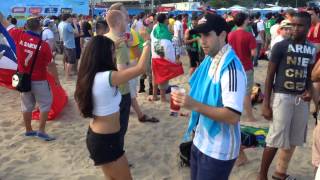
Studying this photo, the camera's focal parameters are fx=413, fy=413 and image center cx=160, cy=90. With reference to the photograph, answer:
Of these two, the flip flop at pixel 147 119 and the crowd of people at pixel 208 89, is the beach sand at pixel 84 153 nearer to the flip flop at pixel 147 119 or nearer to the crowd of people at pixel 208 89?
the flip flop at pixel 147 119

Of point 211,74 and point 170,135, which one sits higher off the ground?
point 211,74

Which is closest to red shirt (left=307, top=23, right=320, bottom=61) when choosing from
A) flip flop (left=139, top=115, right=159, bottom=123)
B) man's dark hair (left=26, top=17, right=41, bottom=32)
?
flip flop (left=139, top=115, right=159, bottom=123)

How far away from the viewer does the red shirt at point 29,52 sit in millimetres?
5672

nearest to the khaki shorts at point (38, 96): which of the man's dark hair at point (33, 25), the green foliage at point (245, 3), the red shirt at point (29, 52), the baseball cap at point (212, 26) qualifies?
the red shirt at point (29, 52)

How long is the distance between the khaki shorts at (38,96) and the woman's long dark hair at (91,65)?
2773 mm

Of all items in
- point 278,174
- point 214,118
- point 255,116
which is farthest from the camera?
point 255,116

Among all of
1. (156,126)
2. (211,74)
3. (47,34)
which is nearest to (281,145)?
(211,74)

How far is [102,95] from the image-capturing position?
320cm

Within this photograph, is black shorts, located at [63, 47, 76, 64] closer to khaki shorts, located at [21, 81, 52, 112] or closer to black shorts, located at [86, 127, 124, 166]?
khaki shorts, located at [21, 81, 52, 112]

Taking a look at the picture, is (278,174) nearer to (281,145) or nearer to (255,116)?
(281,145)

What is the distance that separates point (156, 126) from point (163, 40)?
68.2 inches

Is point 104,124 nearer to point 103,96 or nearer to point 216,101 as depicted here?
point 103,96

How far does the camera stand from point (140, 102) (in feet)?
26.5

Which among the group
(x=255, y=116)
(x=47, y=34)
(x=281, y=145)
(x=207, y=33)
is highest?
(x=207, y=33)
